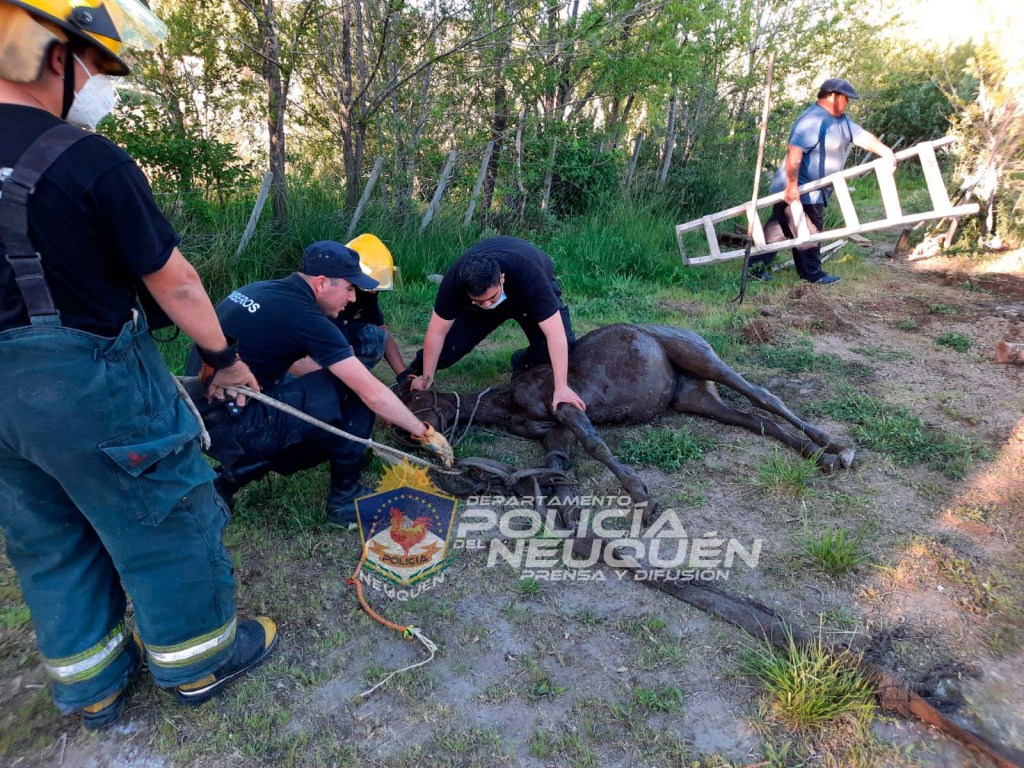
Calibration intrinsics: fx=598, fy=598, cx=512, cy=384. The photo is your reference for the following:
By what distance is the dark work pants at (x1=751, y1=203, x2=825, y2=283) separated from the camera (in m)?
7.16

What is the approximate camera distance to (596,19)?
23.4ft

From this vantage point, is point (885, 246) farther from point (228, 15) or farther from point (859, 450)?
point (228, 15)

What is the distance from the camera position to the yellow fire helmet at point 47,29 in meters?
1.44

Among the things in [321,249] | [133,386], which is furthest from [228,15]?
[133,386]

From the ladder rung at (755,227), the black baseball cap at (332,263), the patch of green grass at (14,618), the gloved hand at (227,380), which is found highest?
the black baseball cap at (332,263)

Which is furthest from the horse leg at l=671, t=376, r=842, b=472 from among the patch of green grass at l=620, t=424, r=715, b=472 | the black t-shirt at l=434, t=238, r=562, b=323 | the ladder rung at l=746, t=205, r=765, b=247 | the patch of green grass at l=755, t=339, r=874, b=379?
the ladder rung at l=746, t=205, r=765, b=247

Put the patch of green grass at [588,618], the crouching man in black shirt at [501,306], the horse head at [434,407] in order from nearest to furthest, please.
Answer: the patch of green grass at [588,618]
the crouching man in black shirt at [501,306]
the horse head at [434,407]

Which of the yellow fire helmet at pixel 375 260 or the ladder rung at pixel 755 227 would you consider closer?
the yellow fire helmet at pixel 375 260

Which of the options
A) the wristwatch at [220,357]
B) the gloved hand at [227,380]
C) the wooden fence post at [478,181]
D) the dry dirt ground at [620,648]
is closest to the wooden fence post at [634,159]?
the wooden fence post at [478,181]

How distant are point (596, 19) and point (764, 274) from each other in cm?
370

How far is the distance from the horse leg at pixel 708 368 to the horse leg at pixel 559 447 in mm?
940

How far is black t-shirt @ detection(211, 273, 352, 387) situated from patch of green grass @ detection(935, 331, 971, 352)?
5.12m

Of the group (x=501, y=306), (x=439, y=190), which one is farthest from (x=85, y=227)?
(x=439, y=190)

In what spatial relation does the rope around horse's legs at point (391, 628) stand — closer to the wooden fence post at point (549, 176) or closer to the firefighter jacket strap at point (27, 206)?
the firefighter jacket strap at point (27, 206)
